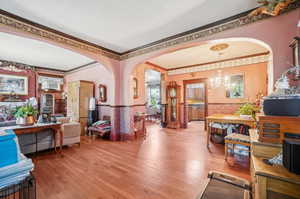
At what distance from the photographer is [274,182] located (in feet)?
3.57

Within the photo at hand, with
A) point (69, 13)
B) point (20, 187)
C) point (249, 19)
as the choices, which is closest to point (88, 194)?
point (20, 187)

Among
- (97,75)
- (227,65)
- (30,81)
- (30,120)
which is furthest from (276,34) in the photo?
(30,81)

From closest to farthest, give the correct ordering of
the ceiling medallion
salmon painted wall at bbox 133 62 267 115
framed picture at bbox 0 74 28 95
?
the ceiling medallion → salmon painted wall at bbox 133 62 267 115 → framed picture at bbox 0 74 28 95

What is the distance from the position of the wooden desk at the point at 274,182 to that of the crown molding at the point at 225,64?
4.38m

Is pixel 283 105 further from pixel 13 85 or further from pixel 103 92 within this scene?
pixel 13 85

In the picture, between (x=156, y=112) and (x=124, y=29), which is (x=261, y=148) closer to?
(x=124, y=29)

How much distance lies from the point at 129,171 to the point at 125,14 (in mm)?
2707

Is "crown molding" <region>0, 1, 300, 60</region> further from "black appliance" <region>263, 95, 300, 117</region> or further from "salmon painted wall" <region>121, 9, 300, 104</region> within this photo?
"black appliance" <region>263, 95, 300, 117</region>

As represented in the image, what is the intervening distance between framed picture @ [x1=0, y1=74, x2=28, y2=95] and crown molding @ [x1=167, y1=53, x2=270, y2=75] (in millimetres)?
6244

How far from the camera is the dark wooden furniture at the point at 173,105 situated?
5.84m

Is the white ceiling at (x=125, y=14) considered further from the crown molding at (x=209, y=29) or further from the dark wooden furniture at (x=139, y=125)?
the dark wooden furniture at (x=139, y=125)

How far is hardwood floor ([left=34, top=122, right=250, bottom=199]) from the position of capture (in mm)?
1753

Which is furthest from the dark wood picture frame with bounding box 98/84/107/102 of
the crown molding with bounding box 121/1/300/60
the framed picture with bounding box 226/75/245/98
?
the framed picture with bounding box 226/75/245/98

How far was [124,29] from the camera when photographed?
9.05ft
